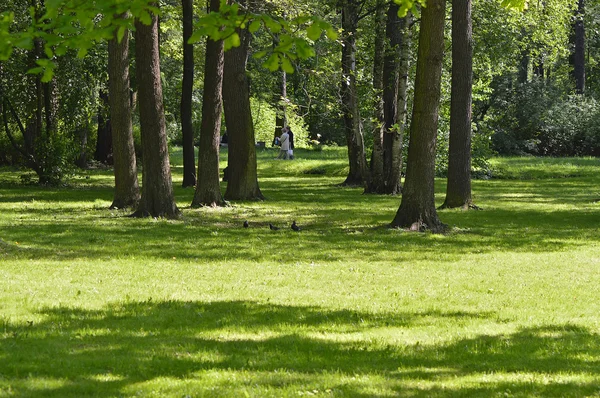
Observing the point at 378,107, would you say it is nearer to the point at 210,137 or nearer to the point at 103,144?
the point at 210,137

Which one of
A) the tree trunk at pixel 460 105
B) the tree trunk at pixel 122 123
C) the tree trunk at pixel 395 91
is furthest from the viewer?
the tree trunk at pixel 395 91

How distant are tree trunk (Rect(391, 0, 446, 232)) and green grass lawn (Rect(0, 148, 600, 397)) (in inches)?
23.0

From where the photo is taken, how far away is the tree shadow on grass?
22.2 ft

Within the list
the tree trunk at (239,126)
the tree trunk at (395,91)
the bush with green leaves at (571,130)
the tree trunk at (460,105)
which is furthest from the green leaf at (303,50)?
the bush with green leaves at (571,130)

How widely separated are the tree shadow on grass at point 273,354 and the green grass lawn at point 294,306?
0.02m

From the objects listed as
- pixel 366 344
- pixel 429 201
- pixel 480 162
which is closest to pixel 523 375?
pixel 366 344

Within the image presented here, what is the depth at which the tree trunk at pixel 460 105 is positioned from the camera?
22453 mm

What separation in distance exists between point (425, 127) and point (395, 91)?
1075cm

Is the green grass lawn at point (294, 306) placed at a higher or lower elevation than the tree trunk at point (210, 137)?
lower

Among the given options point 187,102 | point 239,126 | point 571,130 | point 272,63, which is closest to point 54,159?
point 187,102

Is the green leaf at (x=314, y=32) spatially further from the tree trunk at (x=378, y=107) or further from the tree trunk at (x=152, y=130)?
the tree trunk at (x=378, y=107)

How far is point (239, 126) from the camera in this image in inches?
965

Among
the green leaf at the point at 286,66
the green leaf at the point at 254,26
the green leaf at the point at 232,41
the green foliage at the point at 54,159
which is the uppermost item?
the green leaf at the point at 254,26

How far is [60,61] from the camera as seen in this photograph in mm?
29328
